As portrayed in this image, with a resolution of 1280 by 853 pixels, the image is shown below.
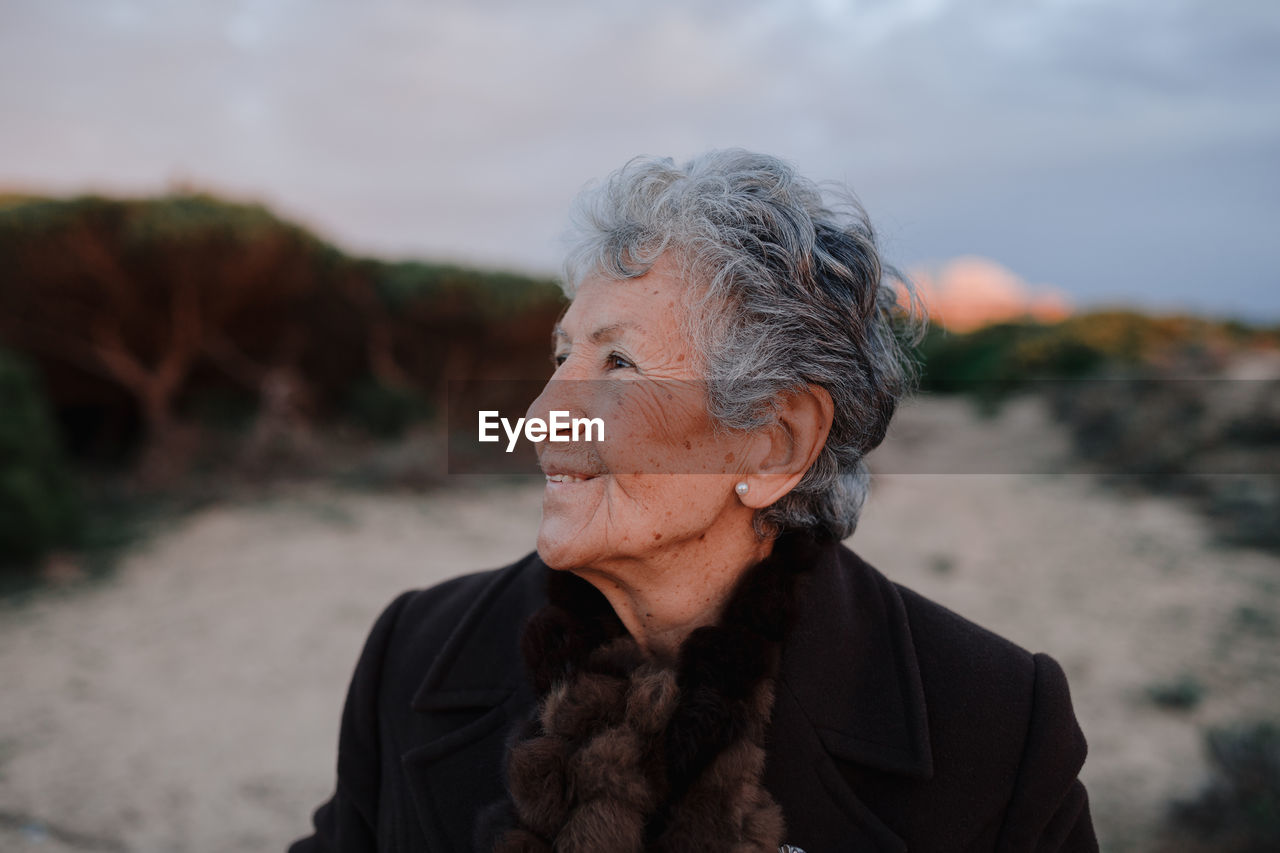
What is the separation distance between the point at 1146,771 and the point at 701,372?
15.0ft

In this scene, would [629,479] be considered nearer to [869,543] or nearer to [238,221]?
[869,543]

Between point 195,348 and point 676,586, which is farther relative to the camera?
point 195,348

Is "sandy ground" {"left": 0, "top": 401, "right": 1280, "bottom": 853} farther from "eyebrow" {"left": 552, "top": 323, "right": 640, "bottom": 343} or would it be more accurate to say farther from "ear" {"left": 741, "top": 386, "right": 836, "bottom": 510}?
"eyebrow" {"left": 552, "top": 323, "right": 640, "bottom": 343}

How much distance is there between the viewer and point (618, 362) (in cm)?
167

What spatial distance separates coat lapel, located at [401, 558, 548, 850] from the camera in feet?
5.45

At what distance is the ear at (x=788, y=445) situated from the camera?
5.60ft

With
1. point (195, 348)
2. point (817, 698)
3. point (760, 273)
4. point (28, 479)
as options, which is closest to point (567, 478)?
point (760, 273)

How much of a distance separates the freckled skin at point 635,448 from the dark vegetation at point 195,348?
747 cm

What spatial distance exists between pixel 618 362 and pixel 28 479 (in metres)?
7.67

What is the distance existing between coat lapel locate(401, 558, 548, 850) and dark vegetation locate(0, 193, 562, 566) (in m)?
7.18

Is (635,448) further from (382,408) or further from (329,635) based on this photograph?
(382,408)

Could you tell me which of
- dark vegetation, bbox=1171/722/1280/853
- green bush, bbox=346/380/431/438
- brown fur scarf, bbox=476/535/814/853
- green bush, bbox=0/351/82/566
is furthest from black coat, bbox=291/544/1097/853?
green bush, bbox=346/380/431/438

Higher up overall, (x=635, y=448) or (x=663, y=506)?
(x=635, y=448)

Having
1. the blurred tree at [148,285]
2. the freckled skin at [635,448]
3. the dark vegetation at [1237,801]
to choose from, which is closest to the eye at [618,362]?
the freckled skin at [635,448]
